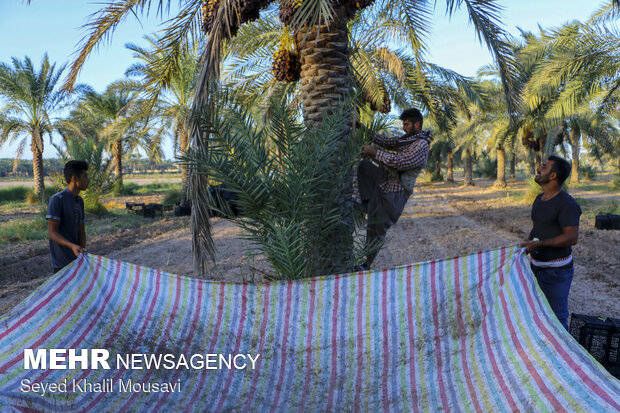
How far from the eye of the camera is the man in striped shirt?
14.4 feet

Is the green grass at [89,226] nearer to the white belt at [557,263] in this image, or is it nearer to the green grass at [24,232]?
the green grass at [24,232]

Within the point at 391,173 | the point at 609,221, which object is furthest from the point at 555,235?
the point at 609,221

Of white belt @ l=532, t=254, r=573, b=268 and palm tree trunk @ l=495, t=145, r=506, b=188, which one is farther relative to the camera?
palm tree trunk @ l=495, t=145, r=506, b=188

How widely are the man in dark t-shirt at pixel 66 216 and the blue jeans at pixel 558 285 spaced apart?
418 centimetres

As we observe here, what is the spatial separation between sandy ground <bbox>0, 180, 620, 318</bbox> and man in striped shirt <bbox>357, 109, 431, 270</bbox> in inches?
54.8

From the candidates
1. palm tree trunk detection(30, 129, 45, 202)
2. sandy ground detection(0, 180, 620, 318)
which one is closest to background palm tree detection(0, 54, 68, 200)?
palm tree trunk detection(30, 129, 45, 202)

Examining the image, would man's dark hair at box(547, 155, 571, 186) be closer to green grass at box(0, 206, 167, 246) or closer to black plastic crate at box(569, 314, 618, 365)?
black plastic crate at box(569, 314, 618, 365)

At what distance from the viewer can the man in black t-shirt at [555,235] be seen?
3428mm

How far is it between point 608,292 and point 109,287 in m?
6.63

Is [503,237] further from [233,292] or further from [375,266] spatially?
[233,292]

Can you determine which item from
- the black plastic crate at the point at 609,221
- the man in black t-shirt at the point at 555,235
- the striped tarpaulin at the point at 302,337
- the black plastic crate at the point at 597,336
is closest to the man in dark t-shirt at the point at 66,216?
the striped tarpaulin at the point at 302,337

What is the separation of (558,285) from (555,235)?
0.42 m

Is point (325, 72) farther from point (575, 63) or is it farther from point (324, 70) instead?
point (575, 63)

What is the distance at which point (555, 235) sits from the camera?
354 cm
